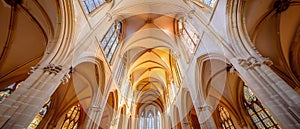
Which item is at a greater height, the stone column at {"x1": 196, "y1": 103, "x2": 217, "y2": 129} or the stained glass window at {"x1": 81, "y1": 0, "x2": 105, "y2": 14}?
the stained glass window at {"x1": 81, "y1": 0, "x2": 105, "y2": 14}

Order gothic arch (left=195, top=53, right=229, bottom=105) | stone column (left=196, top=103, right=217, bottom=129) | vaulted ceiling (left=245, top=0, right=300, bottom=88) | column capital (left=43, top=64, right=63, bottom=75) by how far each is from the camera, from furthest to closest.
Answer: gothic arch (left=195, top=53, right=229, bottom=105) < stone column (left=196, top=103, right=217, bottom=129) < vaulted ceiling (left=245, top=0, right=300, bottom=88) < column capital (left=43, top=64, right=63, bottom=75)

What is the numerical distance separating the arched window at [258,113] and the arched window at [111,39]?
9.34 m

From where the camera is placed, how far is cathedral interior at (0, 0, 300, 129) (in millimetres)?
3412

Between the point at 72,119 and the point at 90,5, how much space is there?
8.55 m

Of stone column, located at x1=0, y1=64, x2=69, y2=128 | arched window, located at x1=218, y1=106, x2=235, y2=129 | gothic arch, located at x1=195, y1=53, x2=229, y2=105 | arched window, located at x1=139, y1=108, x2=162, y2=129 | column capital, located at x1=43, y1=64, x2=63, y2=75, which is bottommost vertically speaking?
stone column, located at x1=0, y1=64, x2=69, y2=128

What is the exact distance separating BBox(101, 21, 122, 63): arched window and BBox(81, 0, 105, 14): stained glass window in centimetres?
160

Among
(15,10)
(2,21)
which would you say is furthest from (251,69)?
(2,21)

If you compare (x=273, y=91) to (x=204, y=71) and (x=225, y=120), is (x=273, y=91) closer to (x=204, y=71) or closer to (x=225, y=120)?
(x=204, y=71)

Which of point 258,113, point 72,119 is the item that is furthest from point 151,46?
point 258,113

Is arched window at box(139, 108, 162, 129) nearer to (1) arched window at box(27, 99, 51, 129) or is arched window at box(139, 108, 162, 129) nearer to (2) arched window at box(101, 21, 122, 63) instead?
(1) arched window at box(27, 99, 51, 129)

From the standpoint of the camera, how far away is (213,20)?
5953 mm

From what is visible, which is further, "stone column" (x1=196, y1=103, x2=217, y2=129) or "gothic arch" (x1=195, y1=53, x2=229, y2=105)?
"gothic arch" (x1=195, y1=53, x2=229, y2=105)

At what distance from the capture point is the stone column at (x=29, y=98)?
107 inches

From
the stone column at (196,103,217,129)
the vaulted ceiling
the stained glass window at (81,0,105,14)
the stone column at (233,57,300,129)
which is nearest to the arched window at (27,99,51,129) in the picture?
the stained glass window at (81,0,105,14)
